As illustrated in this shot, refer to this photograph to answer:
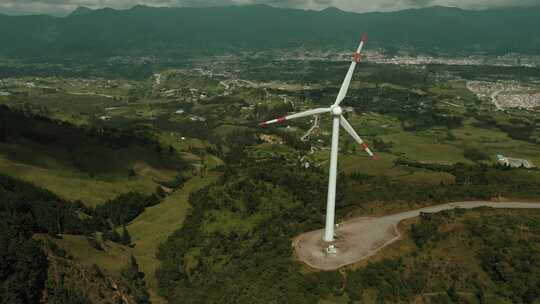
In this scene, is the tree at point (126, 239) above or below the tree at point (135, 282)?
below

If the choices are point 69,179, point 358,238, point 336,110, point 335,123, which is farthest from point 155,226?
point 336,110

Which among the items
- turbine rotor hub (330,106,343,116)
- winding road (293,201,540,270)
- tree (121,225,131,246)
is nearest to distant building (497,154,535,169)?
winding road (293,201,540,270)

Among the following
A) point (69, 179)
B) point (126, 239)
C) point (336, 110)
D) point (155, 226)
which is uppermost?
point (336, 110)

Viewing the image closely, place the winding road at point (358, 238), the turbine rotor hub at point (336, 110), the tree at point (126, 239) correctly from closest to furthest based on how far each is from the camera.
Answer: the turbine rotor hub at point (336, 110) → the winding road at point (358, 238) → the tree at point (126, 239)

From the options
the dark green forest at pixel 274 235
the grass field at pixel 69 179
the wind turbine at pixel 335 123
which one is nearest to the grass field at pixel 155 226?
the dark green forest at pixel 274 235

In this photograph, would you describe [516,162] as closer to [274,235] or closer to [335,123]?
[274,235]

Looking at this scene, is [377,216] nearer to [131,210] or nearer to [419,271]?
[419,271]

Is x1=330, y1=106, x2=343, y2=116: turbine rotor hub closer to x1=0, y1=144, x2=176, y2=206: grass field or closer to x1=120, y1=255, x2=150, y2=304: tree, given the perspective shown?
x1=120, y1=255, x2=150, y2=304: tree

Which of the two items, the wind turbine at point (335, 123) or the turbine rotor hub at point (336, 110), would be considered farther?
the wind turbine at point (335, 123)

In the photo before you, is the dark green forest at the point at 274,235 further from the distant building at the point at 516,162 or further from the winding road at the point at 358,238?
the distant building at the point at 516,162
